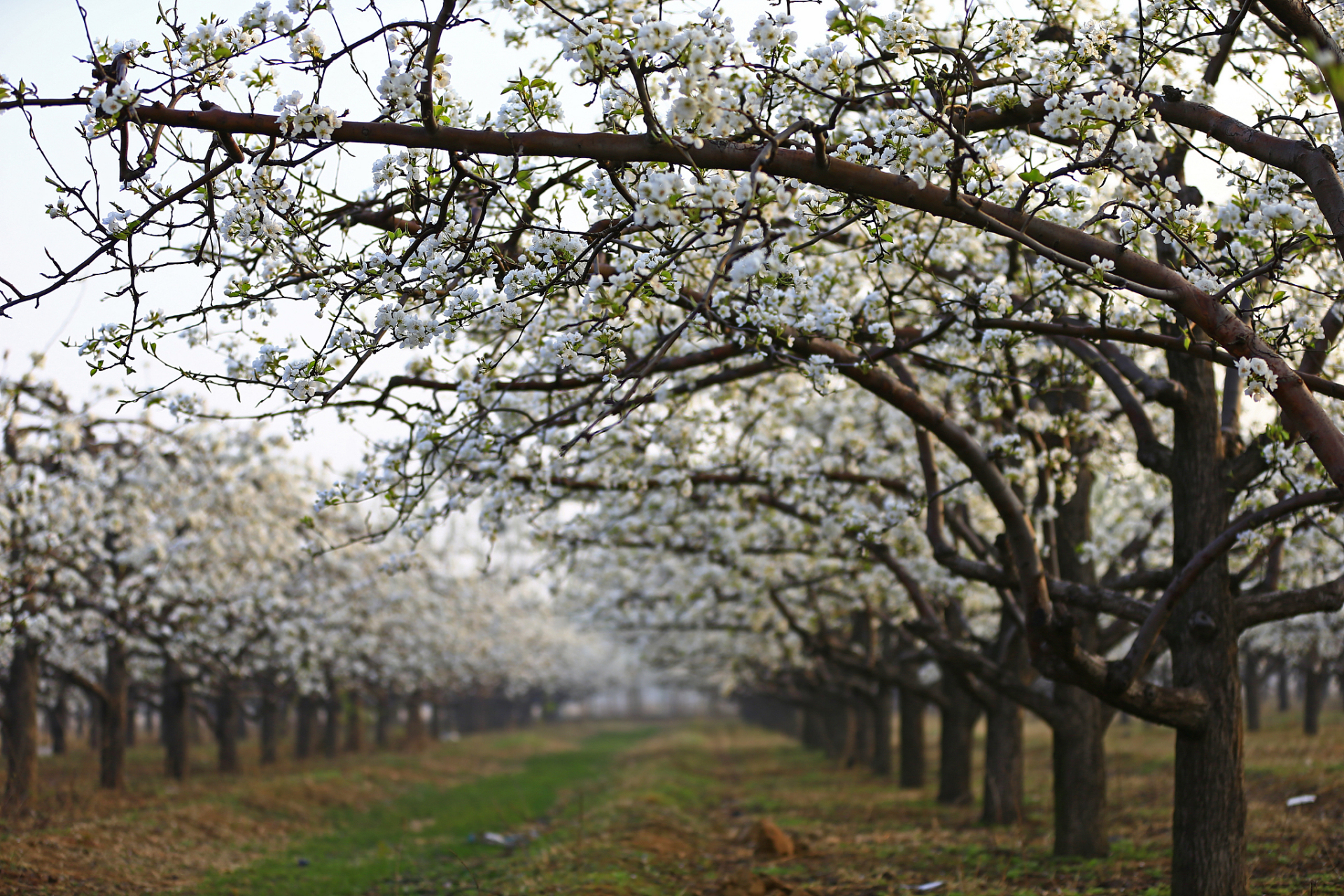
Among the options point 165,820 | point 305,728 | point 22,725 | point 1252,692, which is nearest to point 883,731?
point 165,820

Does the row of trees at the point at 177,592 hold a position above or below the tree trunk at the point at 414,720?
above

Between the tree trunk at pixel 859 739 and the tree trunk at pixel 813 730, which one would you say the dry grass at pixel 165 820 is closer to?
the tree trunk at pixel 859 739

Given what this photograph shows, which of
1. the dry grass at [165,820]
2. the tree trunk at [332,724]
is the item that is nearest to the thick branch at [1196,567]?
the dry grass at [165,820]

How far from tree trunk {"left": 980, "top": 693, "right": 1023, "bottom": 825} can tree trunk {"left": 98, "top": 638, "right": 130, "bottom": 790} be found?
1511 centimetres

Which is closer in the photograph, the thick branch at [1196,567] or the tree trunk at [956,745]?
the thick branch at [1196,567]

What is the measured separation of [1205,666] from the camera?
7051 mm

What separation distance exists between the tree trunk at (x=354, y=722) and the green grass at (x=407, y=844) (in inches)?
297

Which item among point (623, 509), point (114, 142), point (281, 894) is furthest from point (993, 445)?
point (281, 894)

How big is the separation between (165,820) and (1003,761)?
12619 mm

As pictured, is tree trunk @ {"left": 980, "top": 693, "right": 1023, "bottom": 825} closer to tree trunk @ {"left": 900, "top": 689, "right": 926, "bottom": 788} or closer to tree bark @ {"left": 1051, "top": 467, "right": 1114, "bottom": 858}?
tree bark @ {"left": 1051, "top": 467, "right": 1114, "bottom": 858}

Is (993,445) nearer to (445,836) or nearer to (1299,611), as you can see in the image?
(1299,611)

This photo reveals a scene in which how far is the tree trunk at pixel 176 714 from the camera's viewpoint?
1997 centimetres

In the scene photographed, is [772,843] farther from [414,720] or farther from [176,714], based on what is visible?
[414,720]

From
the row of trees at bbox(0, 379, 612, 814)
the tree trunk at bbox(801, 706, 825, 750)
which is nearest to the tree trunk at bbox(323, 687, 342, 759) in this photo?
the row of trees at bbox(0, 379, 612, 814)
